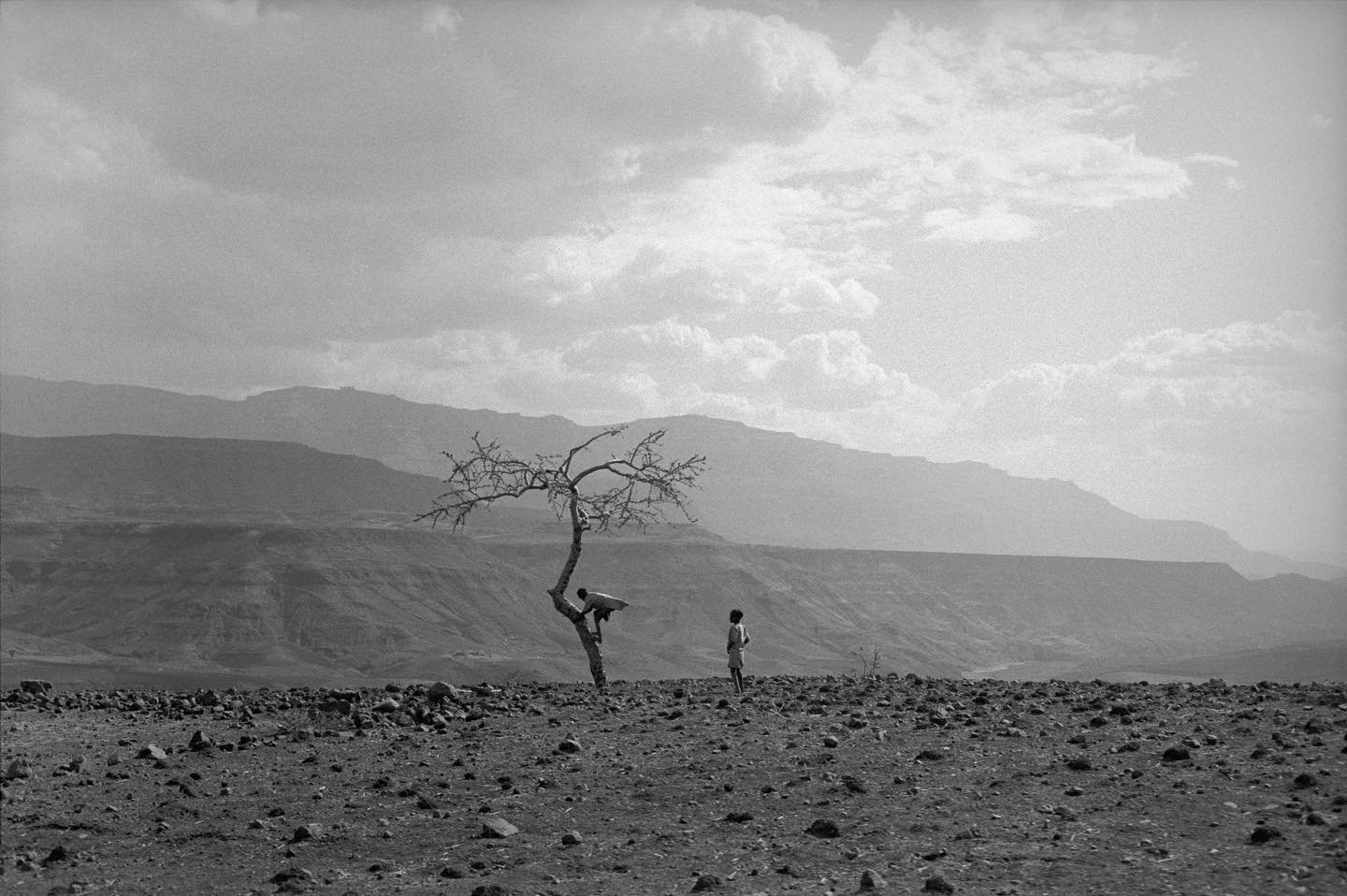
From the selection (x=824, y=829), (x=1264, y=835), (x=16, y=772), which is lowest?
(x=16, y=772)

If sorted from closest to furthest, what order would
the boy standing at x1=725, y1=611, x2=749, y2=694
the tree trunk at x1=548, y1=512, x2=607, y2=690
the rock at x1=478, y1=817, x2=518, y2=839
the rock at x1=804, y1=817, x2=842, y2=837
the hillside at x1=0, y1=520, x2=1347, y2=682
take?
the rock at x1=804, y1=817, x2=842, y2=837 < the rock at x1=478, y1=817, x2=518, y2=839 < the boy standing at x1=725, y1=611, x2=749, y2=694 < the tree trunk at x1=548, y1=512, x2=607, y2=690 < the hillside at x1=0, y1=520, x2=1347, y2=682

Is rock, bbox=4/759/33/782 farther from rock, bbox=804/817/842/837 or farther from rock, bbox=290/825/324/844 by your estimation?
rock, bbox=804/817/842/837

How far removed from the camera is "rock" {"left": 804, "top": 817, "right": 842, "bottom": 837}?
1132 cm

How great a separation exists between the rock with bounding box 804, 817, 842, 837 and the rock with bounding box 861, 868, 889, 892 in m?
1.41

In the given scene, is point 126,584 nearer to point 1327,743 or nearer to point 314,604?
point 314,604

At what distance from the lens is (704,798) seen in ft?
42.2

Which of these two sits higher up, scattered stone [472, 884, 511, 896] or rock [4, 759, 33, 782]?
scattered stone [472, 884, 511, 896]

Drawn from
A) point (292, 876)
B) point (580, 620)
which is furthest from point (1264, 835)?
point (580, 620)

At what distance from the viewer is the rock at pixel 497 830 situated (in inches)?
463

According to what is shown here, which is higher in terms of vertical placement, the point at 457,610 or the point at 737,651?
the point at 737,651

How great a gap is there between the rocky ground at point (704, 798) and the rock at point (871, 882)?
2 centimetres

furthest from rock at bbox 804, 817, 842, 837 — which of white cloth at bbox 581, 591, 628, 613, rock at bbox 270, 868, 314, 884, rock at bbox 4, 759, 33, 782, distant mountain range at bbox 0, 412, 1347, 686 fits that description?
distant mountain range at bbox 0, 412, 1347, 686

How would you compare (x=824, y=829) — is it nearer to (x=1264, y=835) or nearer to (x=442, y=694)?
(x=1264, y=835)

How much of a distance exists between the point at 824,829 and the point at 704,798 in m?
1.86
